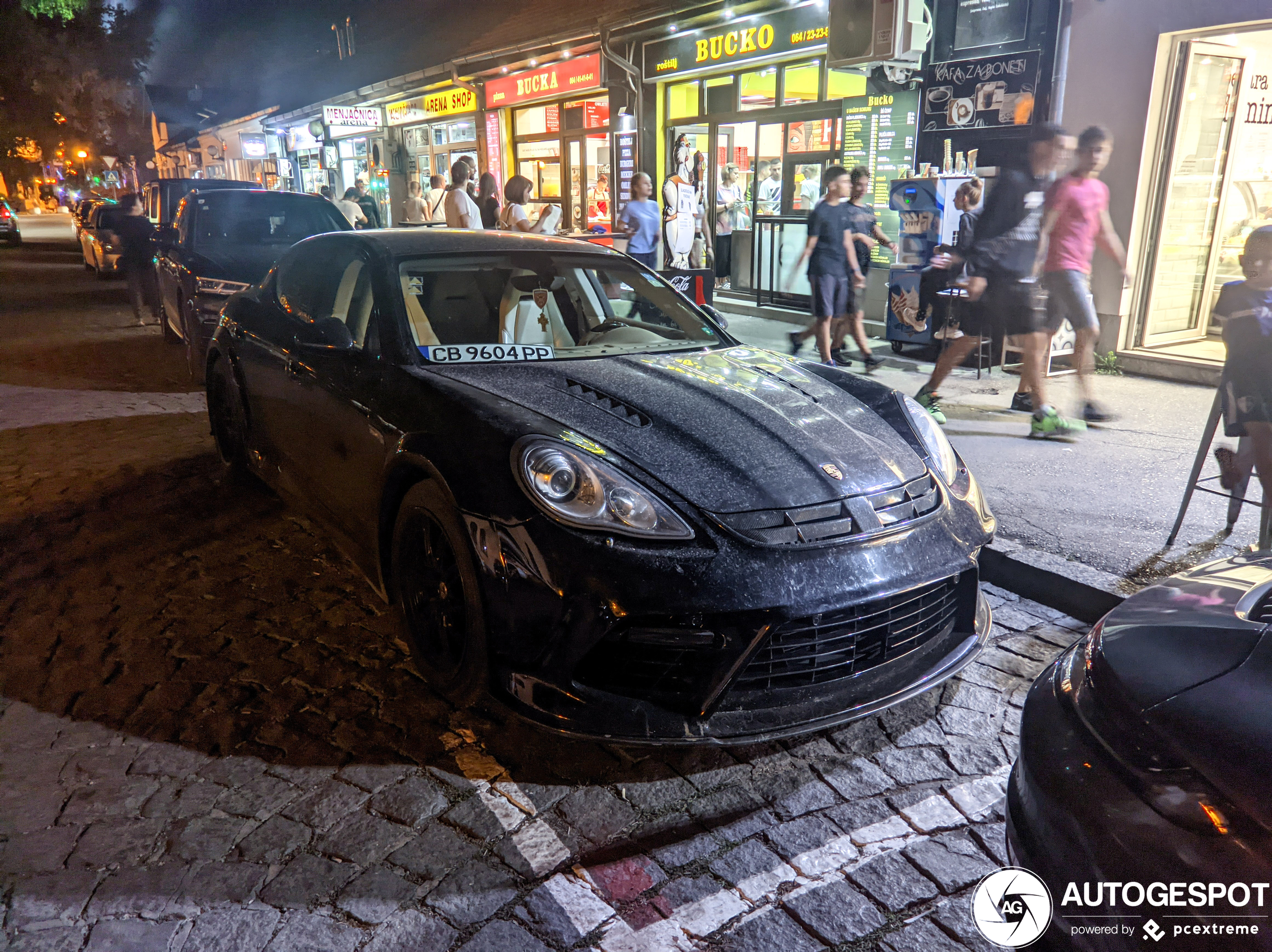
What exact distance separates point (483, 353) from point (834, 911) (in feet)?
7.29

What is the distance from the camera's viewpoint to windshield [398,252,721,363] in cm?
351

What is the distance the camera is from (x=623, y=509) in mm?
2527

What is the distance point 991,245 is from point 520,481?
5.00 m

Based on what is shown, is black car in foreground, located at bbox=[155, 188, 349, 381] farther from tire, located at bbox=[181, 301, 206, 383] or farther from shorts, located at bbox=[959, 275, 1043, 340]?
shorts, located at bbox=[959, 275, 1043, 340]

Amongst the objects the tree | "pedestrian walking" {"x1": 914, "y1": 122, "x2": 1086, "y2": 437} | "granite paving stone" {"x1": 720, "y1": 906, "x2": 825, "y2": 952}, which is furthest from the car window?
the tree

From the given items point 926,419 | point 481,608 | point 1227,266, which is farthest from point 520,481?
point 1227,266

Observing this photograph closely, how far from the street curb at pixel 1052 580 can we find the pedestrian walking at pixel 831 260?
417 cm

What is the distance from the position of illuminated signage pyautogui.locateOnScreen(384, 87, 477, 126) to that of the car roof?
16.9 meters

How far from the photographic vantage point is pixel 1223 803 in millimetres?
1407

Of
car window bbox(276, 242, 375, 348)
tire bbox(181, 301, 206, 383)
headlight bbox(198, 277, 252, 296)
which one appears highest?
car window bbox(276, 242, 375, 348)

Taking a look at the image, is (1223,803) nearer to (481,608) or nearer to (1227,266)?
(481,608)

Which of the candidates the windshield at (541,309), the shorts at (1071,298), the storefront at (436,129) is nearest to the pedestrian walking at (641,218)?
the shorts at (1071,298)

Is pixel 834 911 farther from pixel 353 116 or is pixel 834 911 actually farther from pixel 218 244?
pixel 353 116

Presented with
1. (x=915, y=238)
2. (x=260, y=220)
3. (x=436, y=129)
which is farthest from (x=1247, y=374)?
(x=436, y=129)
